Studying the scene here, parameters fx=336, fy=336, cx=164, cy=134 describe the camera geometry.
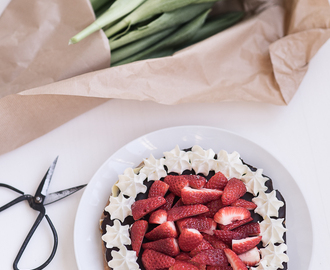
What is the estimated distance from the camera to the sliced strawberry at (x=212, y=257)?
969mm

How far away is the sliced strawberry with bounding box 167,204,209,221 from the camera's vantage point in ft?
3.38

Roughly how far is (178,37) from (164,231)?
739mm

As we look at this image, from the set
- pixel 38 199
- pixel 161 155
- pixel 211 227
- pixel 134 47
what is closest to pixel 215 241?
pixel 211 227

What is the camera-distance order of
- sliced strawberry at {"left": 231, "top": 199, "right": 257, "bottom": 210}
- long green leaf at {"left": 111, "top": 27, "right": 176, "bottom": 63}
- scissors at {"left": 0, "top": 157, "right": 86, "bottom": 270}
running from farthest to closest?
long green leaf at {"left": 111, "top": 27, "right": 176, "bottom": 63}
scissors at {"left": 0, "top": 157, "right": 86, "bottom": 270}
sliced strawberry at {"left": 231, "top": 199, "right": 257, "bottom": 210}

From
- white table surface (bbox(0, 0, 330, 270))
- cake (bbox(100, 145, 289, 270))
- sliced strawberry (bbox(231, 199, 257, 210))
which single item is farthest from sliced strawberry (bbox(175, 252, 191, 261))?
white table surface (bbox(0, 0, 330, 270))

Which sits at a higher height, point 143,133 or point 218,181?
point 143,133

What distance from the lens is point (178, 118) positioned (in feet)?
4.48

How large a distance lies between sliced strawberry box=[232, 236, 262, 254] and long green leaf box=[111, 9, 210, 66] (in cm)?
76

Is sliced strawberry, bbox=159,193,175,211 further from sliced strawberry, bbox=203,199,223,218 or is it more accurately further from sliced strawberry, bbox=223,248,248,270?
sliced strawberry, bbox=223,248,248,270

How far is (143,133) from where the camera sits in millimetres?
1348

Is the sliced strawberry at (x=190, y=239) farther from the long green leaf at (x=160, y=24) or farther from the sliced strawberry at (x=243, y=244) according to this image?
the long green leaf at (x=160, y=24)

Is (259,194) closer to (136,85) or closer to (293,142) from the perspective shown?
(293,142)

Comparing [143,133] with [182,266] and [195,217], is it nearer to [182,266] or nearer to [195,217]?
[195,217]

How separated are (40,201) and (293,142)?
0.97 m
